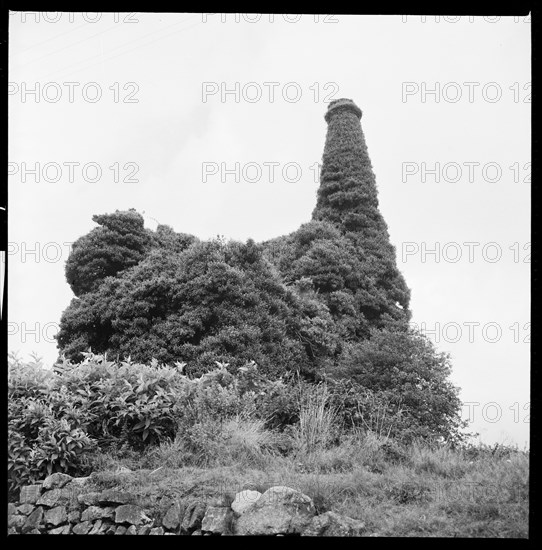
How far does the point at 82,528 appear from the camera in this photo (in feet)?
17.0

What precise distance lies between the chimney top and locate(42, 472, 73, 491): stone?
5.59 metres

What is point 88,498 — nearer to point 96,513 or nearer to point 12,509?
point 96,513

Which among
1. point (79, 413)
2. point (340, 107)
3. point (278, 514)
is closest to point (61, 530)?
point (79, 413)

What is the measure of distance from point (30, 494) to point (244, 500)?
1.84 metres

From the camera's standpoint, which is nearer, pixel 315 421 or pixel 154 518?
pixel 154 518

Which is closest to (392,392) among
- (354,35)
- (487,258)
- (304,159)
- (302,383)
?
(302,383)

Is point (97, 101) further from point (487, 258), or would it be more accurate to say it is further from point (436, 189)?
point (487, 258)

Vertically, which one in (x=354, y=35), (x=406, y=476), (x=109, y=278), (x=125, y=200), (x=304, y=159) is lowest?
(x=406, y=476)

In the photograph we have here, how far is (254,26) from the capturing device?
683 centimetres

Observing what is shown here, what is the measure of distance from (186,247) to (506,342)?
3.84 meters

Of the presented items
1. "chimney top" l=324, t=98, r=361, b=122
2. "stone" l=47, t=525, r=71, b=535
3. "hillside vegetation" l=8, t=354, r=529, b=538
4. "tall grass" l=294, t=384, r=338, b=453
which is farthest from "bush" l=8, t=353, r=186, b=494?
"chimney top" l=324, t=98, r=361, b=122

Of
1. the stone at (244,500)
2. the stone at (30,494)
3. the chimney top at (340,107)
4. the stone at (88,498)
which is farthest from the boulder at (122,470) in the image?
the chimney top at (340,107)

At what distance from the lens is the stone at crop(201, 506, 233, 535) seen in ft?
16.3

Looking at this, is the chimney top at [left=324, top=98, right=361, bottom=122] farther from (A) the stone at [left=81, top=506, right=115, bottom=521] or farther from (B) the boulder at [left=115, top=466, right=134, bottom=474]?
(A) the stone at [left=81, top=506, right=115, bottom=521]
